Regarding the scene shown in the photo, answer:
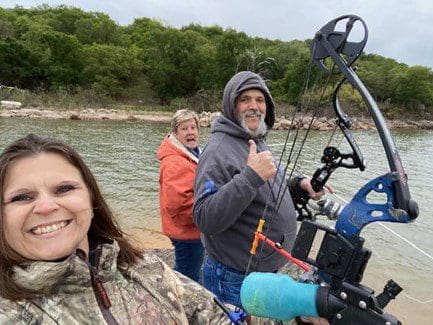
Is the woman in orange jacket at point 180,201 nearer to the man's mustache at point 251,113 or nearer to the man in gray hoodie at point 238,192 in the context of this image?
the man in gray hoodie at point 238,192

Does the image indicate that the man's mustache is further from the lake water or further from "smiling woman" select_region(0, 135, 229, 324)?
the lake water

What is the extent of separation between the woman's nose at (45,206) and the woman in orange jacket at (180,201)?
76.0 inches

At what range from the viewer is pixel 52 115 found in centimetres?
3378

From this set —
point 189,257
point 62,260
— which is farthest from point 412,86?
point 62,260

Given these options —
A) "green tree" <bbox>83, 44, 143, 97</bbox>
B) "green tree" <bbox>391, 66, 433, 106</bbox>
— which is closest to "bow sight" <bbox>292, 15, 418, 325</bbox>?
"green tree" <bbox>83, 44, 143, 97</bbox>

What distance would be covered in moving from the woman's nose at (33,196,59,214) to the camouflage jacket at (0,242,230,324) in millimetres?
184

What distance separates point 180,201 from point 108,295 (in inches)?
74.4

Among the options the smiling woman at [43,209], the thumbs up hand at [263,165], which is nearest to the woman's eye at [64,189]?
the smiling woman at [43,209]

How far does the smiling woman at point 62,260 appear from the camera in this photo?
1296mm

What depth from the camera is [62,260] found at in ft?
4.68

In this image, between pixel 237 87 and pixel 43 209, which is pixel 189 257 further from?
pixel 43 209

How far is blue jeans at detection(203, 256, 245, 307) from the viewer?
2453 millimetres

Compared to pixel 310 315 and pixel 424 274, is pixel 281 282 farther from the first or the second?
pixel 424 274

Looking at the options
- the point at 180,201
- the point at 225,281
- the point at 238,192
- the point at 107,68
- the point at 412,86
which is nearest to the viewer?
the point at 238,192
